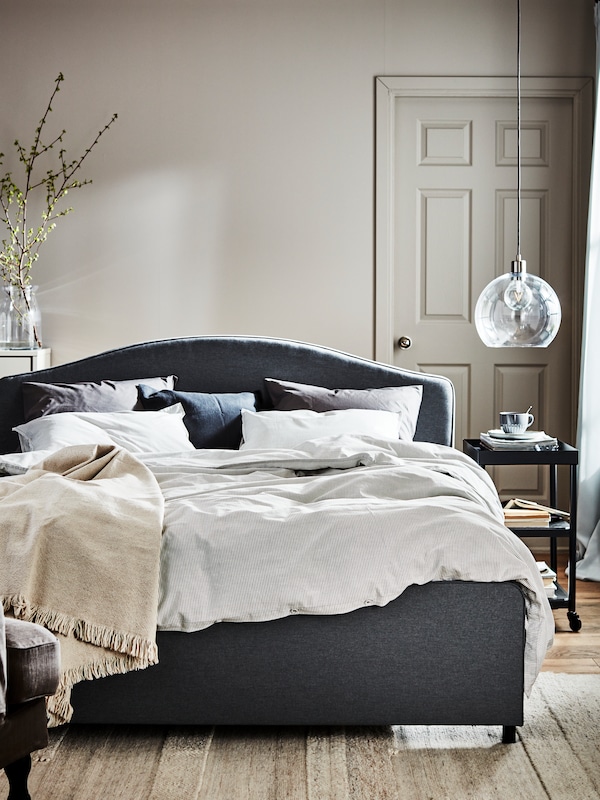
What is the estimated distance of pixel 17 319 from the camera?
13.9 ft

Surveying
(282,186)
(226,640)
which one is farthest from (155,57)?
(226,640)

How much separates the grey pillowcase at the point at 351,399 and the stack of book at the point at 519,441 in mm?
409

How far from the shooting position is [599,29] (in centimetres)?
420

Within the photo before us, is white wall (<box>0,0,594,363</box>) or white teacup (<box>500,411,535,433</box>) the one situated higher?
white wall (<box>0,0,594,363</box>)

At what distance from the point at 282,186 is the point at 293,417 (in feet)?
4.58

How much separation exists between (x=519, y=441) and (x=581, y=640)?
2.76ft

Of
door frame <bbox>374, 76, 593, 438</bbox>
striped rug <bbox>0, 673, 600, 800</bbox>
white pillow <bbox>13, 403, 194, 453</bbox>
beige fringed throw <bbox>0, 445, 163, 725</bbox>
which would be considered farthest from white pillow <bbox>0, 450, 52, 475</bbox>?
door frame <bbox>374, 76, 593, 438</bbox>

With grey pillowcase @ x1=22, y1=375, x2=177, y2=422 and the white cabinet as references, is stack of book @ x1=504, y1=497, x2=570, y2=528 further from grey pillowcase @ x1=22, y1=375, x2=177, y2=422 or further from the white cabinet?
the white cabinet

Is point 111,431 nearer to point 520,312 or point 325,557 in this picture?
point 325,557

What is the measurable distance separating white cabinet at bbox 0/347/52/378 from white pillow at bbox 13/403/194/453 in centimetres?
56

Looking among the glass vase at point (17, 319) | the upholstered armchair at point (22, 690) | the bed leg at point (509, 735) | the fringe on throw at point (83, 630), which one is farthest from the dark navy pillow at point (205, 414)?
the upholstered armchair at point (22, 690)

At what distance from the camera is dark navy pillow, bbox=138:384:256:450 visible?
3.82m

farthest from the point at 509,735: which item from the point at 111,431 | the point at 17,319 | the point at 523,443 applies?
the point at 17,319

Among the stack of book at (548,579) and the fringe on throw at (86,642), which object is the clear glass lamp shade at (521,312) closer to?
the stack of book at (548,579)
